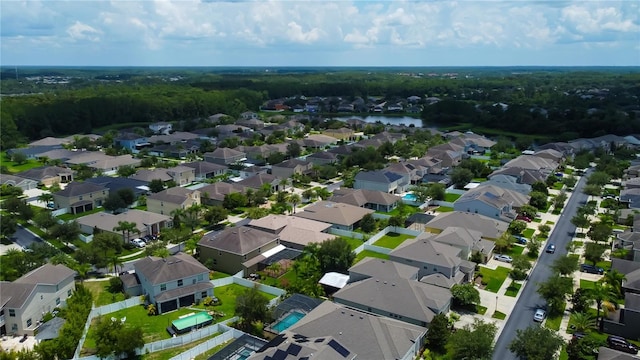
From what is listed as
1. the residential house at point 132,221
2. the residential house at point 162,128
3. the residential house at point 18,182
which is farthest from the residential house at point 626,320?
the residential house at point 162,128

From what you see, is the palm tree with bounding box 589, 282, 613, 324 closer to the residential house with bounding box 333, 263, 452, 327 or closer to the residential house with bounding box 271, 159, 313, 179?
the residential house with bounding box 333, 263, 452, 327

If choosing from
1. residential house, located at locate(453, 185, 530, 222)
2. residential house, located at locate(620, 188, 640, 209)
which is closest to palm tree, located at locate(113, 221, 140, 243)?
residential house, located at locate(453, 185, 530, 222)

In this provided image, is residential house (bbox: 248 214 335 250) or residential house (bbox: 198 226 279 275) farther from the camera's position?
residential house (bbox: 248 214 335 250)

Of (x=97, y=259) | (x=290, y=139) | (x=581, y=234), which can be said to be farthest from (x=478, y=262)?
(x=290, y=139)

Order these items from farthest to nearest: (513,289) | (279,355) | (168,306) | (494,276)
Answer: (494,276)
(513,289)
(168,306)
(279,355)

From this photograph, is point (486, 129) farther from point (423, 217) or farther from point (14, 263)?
point (14, 263)

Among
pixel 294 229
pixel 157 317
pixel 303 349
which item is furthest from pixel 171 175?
pixel 303 349

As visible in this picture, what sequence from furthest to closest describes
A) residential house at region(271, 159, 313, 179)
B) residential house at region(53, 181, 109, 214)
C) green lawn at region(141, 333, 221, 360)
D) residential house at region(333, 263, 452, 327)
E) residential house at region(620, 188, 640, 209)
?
residential house at region(271, 159, 313, 179)
residential house at region(53, 181, 109, 214)
residential house at region(620, 188, 640, 209)
residential house at region(333, 263, 452, 327)
green lawn at region(141, 333, 221, 360)

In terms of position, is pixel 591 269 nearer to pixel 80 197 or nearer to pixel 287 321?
pixel 287 321
